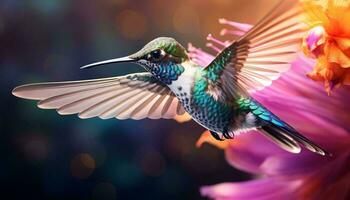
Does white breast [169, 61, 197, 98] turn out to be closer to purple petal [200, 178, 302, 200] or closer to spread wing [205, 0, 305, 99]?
spread wing [205, 0, 305, 99]

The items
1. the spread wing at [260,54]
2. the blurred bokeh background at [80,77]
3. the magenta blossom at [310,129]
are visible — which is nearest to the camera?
the spread wing at [260,54]

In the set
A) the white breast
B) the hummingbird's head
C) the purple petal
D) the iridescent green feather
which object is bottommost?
the purple petal

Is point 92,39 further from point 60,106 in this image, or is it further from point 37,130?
point 60,106

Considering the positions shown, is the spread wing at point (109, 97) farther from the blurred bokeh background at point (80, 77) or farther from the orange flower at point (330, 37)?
the blurred bokeh background at point (80, 77)

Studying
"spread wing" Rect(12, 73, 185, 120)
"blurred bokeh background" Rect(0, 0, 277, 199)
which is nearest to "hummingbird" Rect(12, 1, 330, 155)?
"spread wing" Rect(12, 73, 185, 120)

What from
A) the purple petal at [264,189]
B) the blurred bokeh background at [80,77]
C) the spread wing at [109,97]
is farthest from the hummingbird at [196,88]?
the blurred bokeh background at [80,77]

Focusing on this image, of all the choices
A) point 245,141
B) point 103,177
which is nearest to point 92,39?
point 103,177

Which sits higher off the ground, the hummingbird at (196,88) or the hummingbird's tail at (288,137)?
the hummingbird at (196,88)
